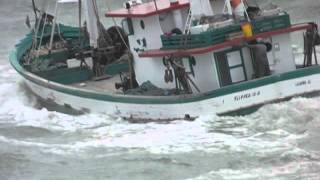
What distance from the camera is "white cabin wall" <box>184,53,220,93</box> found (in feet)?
51.5

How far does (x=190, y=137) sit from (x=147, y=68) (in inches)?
129

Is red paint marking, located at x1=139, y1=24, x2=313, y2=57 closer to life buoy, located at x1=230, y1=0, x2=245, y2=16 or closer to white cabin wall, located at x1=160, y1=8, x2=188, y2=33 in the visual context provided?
white cabin wall, located at x1=160, y1=8, x2=188, y2=33

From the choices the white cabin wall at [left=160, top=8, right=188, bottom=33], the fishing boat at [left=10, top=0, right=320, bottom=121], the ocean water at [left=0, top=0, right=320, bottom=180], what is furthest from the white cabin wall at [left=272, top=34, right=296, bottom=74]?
the white cabin wall at [left=160, top=8, right=188, bottom=33]

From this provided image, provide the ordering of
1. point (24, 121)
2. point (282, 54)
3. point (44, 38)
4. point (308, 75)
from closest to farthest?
point (308, 75)
point (282, 54)
point (24, 121)
point (44, 38)

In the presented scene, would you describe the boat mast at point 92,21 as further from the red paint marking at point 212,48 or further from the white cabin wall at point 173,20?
the red paint marking at point 212,48

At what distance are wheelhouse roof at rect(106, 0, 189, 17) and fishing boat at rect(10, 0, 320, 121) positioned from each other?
0.03m

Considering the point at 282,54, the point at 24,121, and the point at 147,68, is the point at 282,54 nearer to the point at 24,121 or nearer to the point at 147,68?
the point at 147,68

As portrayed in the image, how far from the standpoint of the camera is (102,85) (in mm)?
19125

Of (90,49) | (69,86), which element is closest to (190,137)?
(69,86)

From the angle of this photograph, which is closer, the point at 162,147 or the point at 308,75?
the point at 162,147

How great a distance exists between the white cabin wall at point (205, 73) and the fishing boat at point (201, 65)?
0.02 metres

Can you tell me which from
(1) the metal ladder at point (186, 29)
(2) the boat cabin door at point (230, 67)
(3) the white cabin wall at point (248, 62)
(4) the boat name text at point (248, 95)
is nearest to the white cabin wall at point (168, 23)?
(1) the metal ladder at point (186, 29)

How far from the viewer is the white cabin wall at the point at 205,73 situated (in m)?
15.7

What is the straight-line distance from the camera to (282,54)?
1634 cm
